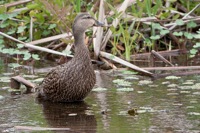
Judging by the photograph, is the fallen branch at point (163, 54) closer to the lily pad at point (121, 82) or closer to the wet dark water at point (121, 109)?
the wet dark water at point (121, 109)

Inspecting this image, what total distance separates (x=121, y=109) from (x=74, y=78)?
0.79 m

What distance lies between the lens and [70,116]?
7383mm

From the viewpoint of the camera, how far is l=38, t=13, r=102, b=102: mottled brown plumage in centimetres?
809

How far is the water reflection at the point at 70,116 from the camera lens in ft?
22.5

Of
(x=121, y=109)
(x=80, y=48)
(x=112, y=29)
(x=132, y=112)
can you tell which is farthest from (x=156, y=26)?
(x=132, y=112)

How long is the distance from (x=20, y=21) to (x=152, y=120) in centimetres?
540

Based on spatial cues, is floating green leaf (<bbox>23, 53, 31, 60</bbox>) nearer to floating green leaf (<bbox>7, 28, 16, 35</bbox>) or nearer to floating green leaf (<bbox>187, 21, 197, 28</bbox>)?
floating green leaf (<bbox>7, 28, 16, 35</bbox>)

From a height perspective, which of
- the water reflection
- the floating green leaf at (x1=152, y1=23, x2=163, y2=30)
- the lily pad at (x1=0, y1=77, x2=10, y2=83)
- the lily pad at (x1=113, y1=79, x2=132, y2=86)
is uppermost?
the floating green leaf at (x1=152, y1=23, x2=163, y2=30)

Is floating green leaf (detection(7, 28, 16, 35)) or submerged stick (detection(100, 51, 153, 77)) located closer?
submerged stick (detection(100, 51, 153, 77))

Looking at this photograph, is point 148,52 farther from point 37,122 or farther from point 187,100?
point 37,122

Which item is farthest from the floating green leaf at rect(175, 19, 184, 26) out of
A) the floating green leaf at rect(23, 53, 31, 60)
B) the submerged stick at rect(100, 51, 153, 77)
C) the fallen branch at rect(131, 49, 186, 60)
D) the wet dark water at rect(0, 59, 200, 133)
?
the floating green leaf at rect(23, 53, 31, 60)

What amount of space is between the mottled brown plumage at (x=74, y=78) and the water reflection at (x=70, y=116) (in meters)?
0.11

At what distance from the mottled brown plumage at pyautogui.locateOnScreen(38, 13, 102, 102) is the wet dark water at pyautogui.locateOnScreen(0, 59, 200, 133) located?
128 mm

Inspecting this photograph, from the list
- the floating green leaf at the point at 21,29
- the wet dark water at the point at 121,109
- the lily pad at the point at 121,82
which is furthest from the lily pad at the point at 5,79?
the floating green leaf at the point at 21,29
